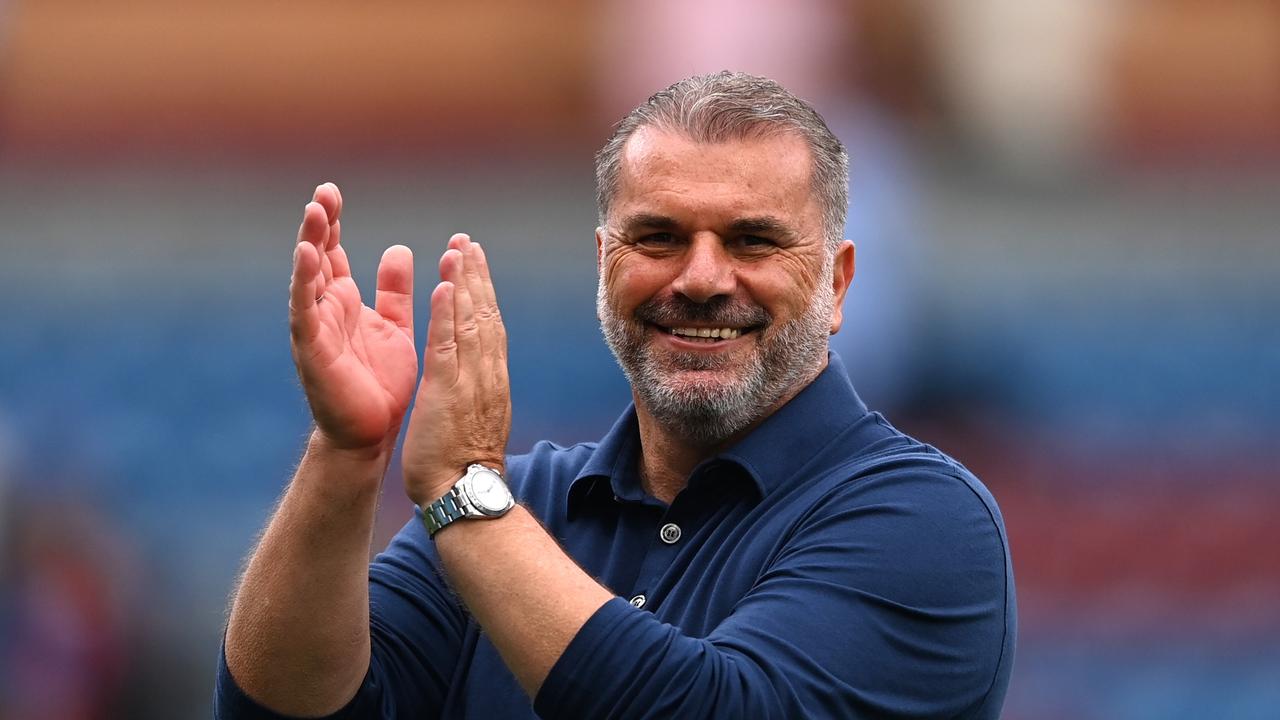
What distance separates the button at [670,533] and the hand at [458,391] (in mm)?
312

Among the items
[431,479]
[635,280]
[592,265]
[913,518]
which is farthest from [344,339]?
[592,265]

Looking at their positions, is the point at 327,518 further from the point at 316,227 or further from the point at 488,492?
the point at 316,227

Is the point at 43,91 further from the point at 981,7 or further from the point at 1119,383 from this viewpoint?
the point at 1119,383

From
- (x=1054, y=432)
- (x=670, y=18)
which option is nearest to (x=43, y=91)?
(x=670, y=18)

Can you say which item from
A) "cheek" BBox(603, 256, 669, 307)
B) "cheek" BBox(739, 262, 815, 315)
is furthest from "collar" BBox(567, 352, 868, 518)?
"cheek" BBox(603, 256, 669, 307)

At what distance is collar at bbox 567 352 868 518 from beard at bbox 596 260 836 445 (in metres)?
0.04

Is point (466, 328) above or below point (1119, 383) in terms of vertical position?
above

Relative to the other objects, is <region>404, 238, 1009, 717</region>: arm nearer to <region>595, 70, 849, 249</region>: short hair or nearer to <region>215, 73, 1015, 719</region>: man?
<region>215, 73, 1015, 719</region>: man

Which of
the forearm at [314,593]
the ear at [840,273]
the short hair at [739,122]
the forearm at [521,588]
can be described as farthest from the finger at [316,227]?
the ear at [840,273]

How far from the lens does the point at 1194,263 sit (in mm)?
10742

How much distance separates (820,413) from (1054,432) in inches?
294

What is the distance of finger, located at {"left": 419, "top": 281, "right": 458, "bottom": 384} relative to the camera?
2.24 m

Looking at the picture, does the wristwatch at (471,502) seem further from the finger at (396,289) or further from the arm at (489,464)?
the finger at (396,289)

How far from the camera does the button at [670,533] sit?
246 cm
